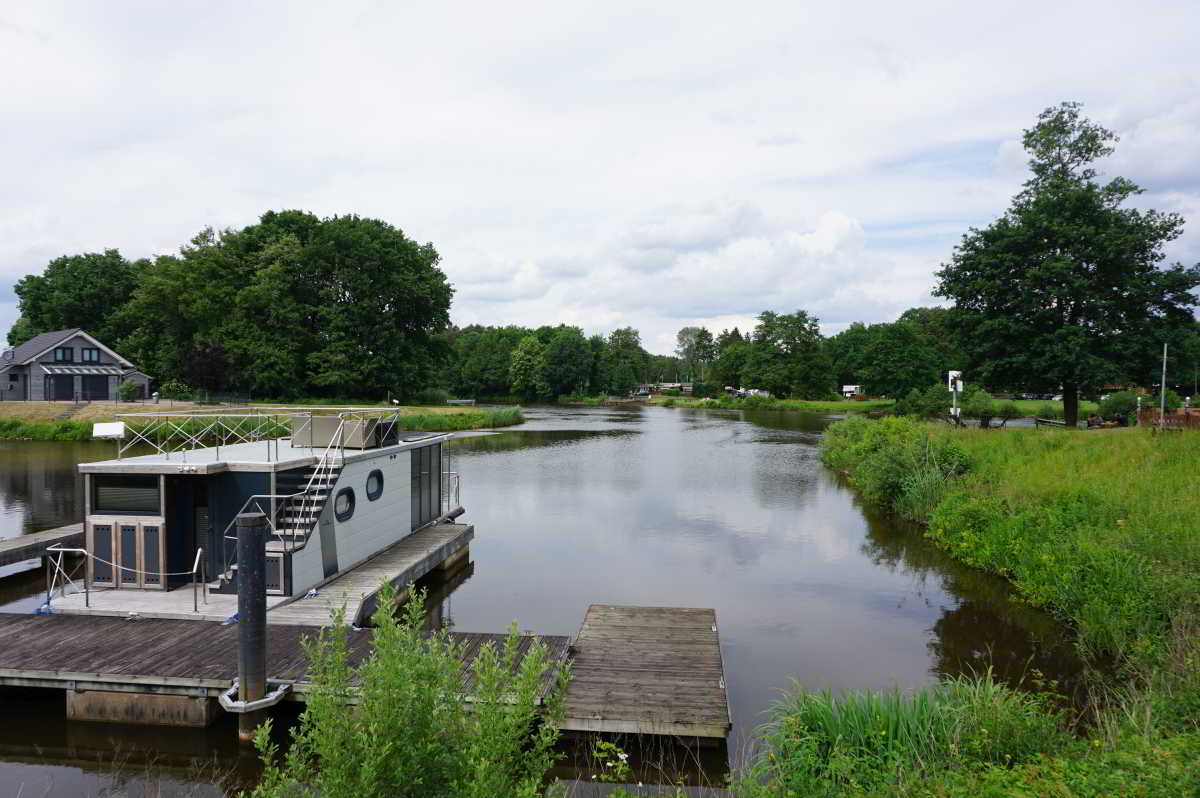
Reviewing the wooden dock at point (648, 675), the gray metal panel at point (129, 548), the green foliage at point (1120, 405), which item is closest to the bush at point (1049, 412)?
the green foliage at point (1120, 405)

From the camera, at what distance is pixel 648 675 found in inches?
336

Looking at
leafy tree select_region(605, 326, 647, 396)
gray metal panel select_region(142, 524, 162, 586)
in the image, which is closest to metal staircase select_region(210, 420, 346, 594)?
gray metal panel select_region(142, 524, 162, 586)

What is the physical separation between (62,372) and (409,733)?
197 feet

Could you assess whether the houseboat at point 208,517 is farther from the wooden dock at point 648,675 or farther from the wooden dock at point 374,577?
the wooden dock at point 648,675

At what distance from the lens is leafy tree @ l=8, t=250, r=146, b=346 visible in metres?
66.6

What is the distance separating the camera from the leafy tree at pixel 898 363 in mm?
75125

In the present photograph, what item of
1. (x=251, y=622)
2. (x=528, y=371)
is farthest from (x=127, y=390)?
(x=251, y=622)

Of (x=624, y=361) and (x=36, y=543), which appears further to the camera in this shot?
(x=624, y=361)

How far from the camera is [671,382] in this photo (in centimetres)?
15500

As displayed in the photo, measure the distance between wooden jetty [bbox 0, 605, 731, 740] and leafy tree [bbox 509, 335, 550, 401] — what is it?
87253 mm

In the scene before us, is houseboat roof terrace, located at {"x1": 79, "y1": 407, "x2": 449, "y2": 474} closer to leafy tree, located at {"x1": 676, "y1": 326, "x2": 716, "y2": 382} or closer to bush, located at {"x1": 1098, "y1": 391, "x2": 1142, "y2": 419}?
bush, located at {"x1": 1098, "y1": 391, "x2": 1142, "y2": 419}

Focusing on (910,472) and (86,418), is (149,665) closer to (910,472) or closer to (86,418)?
(910,472)

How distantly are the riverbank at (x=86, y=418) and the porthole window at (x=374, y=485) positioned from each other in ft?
91.8

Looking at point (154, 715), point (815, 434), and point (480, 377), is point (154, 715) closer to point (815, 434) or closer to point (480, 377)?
point (815, 434)
